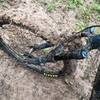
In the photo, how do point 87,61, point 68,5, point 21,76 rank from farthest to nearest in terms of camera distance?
point 68,5
point 87,61
point 21,76

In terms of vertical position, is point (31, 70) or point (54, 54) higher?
point (54, 54)

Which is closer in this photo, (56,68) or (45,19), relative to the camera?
(56,68)

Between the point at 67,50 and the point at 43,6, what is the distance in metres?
2.05

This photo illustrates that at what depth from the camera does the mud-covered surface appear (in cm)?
450

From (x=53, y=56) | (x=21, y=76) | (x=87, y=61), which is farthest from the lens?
(x=87, y=61)

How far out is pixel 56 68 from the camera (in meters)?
4.91

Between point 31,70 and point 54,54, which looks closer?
point 54,54

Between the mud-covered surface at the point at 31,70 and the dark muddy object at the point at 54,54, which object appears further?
the mud-covered surface at the point at 31,70

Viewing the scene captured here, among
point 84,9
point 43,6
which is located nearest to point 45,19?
point 43,6

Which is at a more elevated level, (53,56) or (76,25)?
(53,56)

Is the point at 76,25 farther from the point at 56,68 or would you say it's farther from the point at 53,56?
the point at 53,56

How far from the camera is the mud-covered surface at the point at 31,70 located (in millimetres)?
4496

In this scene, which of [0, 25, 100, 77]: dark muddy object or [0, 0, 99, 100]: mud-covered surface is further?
[0, 0, 99, 100]: mud-covered surface

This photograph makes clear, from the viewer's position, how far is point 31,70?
4.82 metres
